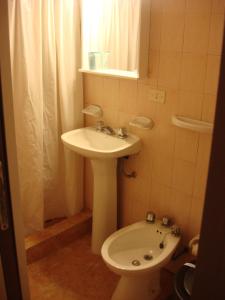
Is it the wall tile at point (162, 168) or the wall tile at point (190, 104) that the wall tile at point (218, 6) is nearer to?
the wall tile at point (190, 104)

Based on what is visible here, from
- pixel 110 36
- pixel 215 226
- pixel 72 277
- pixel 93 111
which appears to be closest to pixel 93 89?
pixel 93 111

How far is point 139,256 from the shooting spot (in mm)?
2068

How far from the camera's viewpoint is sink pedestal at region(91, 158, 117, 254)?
7.39 ft

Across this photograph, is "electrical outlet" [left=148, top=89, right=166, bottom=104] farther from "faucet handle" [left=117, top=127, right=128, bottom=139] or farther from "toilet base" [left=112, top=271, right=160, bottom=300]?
"toilet base" [left=112, top=271, right=160, bottom=300]

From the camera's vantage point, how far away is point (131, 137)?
7.22ft

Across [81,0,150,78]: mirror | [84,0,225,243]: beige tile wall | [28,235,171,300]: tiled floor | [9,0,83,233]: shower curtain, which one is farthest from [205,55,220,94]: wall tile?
[28,235,171,300]: tiled floor

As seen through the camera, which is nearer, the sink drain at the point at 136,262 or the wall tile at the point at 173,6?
the wall tile at the point at 173,6

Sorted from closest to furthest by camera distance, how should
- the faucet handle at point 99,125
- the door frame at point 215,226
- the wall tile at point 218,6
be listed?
the door frame at point 215,226
the wall tile at point 218,6
the faucet handle at point 99,125

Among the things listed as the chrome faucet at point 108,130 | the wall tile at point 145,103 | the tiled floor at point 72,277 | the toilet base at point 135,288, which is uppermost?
the wall tile at point 145,103

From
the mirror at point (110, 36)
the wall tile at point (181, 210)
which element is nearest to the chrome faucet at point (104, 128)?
the mirror at point (110, 36)

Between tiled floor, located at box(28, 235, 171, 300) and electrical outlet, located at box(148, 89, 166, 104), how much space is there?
125 cm

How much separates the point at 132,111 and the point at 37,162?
792 millimetres

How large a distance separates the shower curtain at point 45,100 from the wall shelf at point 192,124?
90 cm

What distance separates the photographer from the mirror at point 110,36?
2.17 m
